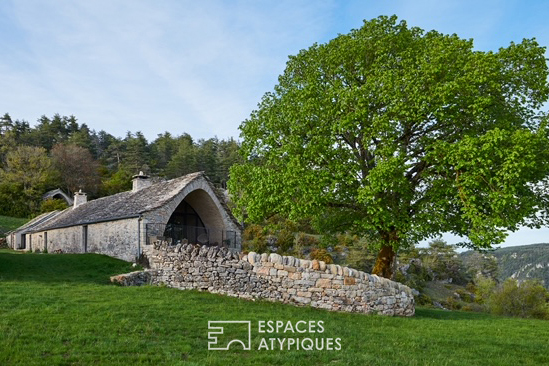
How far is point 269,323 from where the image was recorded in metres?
10.9

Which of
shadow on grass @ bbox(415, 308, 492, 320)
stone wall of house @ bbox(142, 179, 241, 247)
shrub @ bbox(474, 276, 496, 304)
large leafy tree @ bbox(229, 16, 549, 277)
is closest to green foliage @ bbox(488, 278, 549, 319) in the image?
shrub @ bbox(474, 276, 496, 304)

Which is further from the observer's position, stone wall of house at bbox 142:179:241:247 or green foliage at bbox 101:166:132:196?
green foliage at bbox 101:166:132:196

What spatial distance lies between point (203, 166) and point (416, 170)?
197 feet

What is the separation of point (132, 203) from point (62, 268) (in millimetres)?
5305

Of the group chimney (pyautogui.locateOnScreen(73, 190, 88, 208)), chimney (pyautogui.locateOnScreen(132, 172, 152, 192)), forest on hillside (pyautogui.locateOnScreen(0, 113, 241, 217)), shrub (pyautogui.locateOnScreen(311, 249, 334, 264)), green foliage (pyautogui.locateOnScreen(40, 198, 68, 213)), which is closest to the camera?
chimney (pyautogui.locateOnScreen(132, 172, 152, 192))

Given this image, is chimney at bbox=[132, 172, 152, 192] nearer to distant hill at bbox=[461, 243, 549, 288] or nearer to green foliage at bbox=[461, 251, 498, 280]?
green foliage at bbox=[461, 251, 498, 280]

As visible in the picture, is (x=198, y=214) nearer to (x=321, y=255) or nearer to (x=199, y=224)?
(x=199, y=224)

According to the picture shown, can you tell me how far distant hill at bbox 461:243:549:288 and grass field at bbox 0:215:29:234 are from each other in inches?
1954

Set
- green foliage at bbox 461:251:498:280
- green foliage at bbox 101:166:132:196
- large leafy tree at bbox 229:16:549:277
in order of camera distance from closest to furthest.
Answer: large leafy tree at bbox 229:16:549:277 < green foliage at bbox 461:251:498:280 < green foliage at bbox 101:166:132:196

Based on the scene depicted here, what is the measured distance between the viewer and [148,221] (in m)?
22.3

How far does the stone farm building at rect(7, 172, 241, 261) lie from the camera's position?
22719 millimetres

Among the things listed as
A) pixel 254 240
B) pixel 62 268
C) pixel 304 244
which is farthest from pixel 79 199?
pixel 304 244

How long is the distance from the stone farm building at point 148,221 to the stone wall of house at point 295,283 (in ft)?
23.2

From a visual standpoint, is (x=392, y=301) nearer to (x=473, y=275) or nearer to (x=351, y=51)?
(x=351, y=51)
